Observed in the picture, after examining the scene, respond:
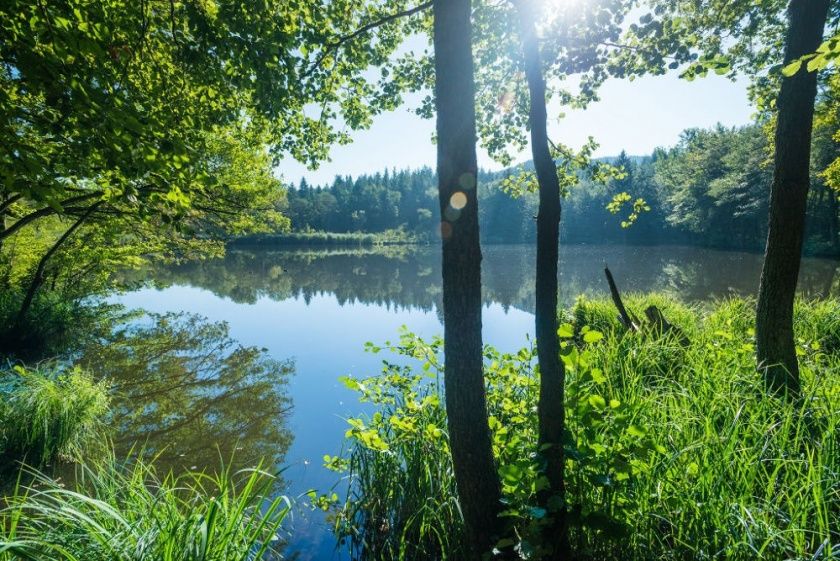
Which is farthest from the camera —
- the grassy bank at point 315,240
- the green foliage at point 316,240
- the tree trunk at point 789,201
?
the green foliage at point 316,240

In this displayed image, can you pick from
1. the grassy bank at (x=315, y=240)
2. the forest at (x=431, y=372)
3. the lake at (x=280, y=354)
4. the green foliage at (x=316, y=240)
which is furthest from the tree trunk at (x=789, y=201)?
Answer: the green foliage at (x=316, y=240)

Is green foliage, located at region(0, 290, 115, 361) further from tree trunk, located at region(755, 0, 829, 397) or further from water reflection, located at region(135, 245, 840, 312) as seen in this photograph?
tree trunk, located at region(755, 0, 829, 397)

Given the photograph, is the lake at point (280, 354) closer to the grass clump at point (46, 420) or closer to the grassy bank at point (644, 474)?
the grass clump at point (46, 420)

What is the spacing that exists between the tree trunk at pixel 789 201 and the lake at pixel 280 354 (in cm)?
456

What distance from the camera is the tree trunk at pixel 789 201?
12.3ft

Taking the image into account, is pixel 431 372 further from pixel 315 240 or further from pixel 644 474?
pixel 315 240

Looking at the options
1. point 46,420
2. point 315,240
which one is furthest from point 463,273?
point 315,240

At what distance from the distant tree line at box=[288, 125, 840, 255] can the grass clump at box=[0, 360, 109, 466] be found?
232 inches

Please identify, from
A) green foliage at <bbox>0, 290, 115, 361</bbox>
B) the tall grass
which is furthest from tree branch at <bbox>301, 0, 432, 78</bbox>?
green foliage at <bbox>0, 290, 115, 361</bbox>

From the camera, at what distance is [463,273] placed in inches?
91.9

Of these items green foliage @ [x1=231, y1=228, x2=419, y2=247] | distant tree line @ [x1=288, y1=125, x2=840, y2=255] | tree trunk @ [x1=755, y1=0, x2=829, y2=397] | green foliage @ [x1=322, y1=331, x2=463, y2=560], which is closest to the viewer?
green foliage @ [x1=322, y1=331, x2=463, y2=560]

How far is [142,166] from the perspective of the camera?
2.76 metres

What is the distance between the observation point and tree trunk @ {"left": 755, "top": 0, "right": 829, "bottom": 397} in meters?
3.74

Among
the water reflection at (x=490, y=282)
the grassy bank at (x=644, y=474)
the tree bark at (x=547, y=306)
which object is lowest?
the water reflection at (x=490, y=282)
